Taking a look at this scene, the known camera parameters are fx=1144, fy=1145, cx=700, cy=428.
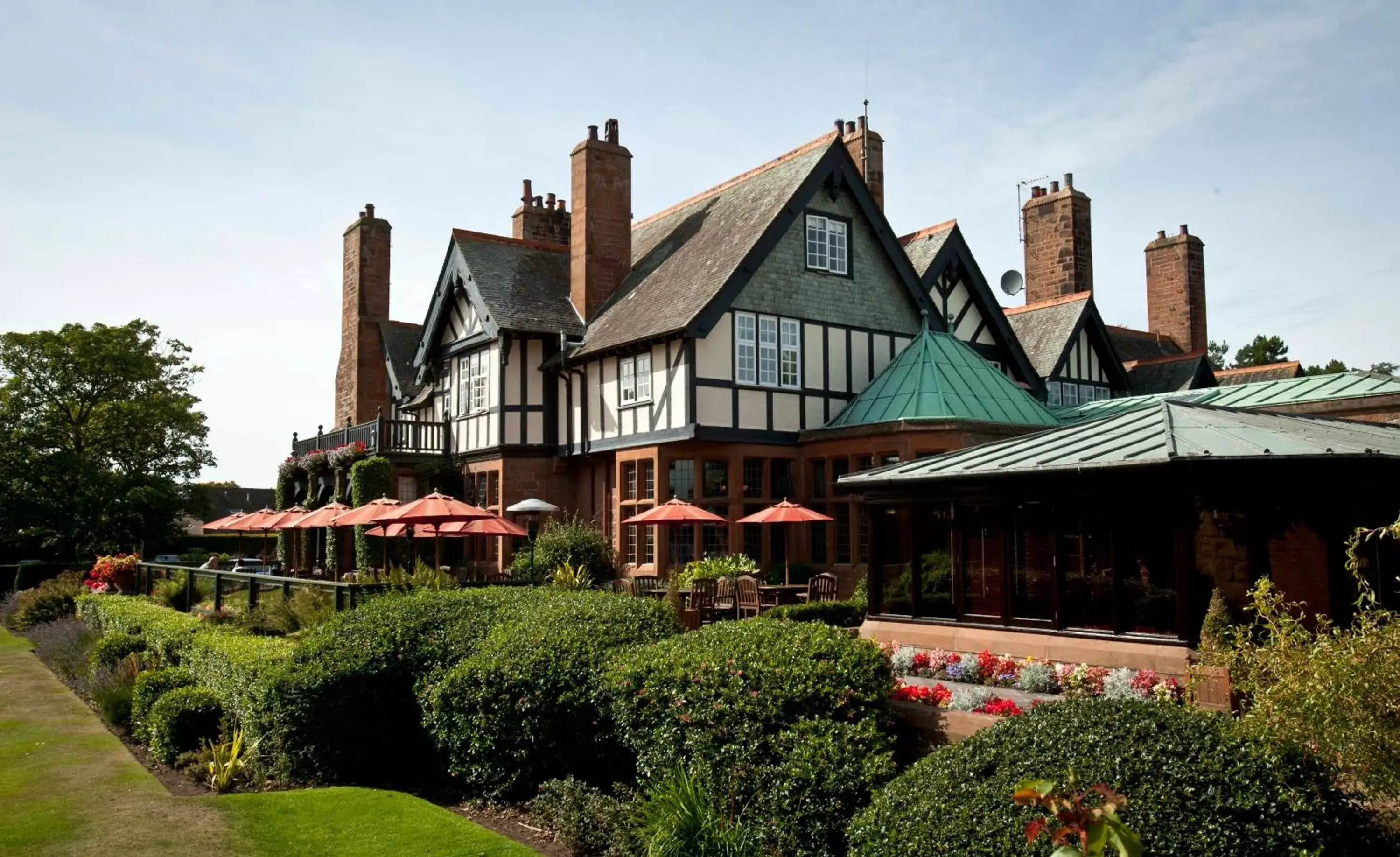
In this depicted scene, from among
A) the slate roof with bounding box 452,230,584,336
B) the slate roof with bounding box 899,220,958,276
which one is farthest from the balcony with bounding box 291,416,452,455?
the slate roof with bounding box 899,220,958,276

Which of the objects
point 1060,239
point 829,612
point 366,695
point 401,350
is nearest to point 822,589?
point 829,612

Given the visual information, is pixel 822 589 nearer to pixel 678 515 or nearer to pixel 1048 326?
pixel 678 515

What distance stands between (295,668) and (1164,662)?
8.97 m

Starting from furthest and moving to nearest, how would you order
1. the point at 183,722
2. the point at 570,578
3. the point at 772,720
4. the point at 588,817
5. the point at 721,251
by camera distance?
the point at 721,251, the point at 570,578, the point at 183,722, the point at 588,817, the point at 772,720

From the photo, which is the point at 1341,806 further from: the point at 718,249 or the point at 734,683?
the point at 718,249

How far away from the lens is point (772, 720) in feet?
28.2

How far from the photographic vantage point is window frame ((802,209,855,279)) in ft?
80.9

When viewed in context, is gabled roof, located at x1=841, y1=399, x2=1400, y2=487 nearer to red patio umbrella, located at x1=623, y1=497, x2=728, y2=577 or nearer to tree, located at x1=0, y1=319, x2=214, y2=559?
red patio umbrella, located at x1=623, y1=497, x2=728, y2=577

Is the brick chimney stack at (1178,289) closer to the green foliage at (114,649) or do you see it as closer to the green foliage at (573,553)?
the green foliage at (573,553)

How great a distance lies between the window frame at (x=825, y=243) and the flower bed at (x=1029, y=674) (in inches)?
508

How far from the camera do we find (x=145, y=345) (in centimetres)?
4534

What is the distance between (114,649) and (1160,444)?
16.0m

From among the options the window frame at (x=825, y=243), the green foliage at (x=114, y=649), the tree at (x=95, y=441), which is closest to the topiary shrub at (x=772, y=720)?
the green foliage at (x=114, y=649)

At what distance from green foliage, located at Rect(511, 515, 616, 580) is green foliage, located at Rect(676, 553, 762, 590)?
2.43 meters
